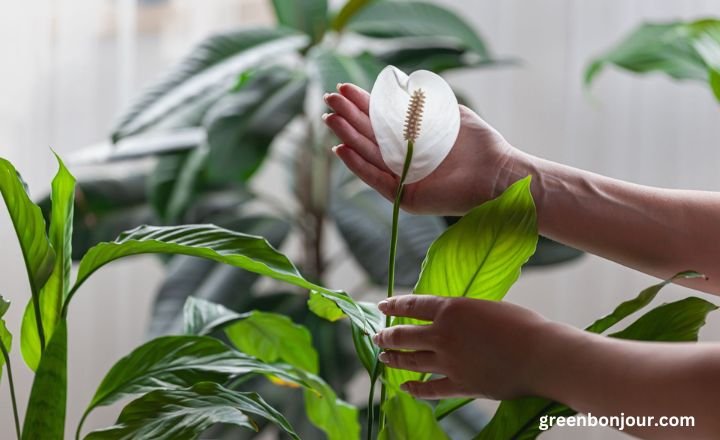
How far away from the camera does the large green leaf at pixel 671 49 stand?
1.30m

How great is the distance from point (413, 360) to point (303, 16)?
107 cm

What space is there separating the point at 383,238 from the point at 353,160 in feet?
2.30

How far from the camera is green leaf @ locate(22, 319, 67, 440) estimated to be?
700mm

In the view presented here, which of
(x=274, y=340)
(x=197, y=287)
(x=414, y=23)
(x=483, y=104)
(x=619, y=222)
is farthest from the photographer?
(x=483, y=104)

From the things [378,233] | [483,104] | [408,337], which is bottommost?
[378,233]

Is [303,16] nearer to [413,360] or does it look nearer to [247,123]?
[247,123]

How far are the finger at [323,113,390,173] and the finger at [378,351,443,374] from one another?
6.9 inches

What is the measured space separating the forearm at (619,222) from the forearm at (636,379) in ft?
0.64

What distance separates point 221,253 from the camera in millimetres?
683

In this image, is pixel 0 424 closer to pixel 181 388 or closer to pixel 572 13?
pixel 181 388

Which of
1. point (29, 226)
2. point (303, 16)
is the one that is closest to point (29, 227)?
point (29, 226)

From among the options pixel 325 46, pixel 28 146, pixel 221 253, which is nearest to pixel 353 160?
pixel 221 253

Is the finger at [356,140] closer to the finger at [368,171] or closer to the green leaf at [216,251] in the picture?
the finger at [368,171]

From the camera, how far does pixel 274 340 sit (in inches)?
35.7
